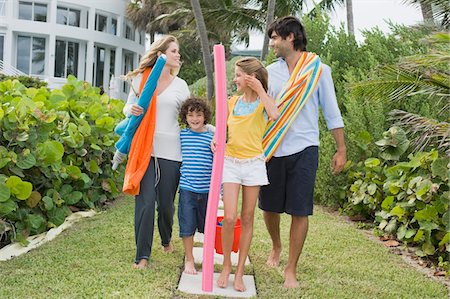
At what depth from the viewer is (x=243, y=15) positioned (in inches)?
822

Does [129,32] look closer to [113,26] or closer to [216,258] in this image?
[113,26]

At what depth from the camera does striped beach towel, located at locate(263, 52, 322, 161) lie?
437cm

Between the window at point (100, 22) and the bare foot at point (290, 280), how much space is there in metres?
31.8

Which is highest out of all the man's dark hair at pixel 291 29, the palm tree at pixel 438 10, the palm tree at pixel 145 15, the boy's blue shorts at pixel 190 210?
the palm tree at pixel 145 15

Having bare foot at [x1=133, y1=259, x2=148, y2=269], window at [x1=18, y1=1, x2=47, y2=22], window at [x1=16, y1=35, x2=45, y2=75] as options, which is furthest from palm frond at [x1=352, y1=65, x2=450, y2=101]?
window at [x1=18, y1=1, x2=47, y2=22]

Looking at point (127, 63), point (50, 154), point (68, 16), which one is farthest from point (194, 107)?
point (127, 63)

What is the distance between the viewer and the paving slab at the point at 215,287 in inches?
162

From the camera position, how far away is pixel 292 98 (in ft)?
14.4

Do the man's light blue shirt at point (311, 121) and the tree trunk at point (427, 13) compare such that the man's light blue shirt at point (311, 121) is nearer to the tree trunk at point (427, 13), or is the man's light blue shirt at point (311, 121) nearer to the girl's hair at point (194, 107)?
the girl's hair at point (194, 107)

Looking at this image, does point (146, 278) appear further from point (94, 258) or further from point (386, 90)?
point (386, 90)

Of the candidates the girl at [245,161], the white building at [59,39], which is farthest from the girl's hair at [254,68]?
the white building at [59,39]

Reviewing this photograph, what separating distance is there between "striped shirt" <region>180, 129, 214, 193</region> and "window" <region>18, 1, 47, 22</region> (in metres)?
29.6

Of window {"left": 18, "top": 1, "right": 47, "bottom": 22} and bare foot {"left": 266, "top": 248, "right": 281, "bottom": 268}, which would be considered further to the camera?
window {"left": 18, "top": 1, "right": 47, "bottom": 22}

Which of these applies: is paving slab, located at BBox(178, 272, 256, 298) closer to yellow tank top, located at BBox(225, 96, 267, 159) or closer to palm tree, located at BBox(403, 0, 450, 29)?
yellow tank top, located at BBox(225, 96, 267, 159)
